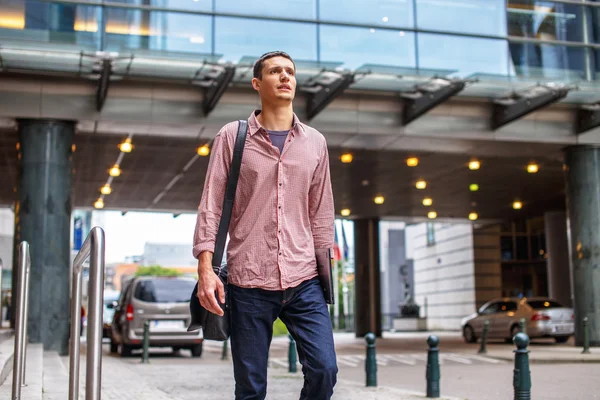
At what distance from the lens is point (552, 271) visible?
120ft

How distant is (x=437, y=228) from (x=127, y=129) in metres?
34.4

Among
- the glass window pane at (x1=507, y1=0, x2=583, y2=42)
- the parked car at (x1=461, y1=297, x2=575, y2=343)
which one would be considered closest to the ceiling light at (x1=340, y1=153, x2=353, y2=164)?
the glass window pane at (x1=507, y1=0, x2=583, y2=42)

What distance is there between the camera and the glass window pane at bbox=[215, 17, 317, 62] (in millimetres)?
17781

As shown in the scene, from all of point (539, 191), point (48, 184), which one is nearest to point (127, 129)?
point (48, 184)

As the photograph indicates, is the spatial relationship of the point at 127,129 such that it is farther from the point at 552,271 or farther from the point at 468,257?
the point at 468,257

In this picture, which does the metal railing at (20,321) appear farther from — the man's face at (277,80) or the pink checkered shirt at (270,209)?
the man's face at (277,80)

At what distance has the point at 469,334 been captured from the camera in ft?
91.9

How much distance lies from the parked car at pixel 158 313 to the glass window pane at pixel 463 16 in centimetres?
818

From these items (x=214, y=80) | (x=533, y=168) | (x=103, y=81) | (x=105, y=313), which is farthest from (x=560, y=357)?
(x=105, y=313)

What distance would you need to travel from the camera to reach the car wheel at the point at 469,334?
1094 inches

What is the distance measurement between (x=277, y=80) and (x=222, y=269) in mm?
946

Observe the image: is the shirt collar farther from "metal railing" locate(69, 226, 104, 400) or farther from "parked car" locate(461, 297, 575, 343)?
"parked car" locate(461, 297, 575, 343)

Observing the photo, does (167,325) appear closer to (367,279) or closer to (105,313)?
(105,313)

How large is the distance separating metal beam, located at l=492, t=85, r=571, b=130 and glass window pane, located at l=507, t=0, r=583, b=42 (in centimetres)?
163
